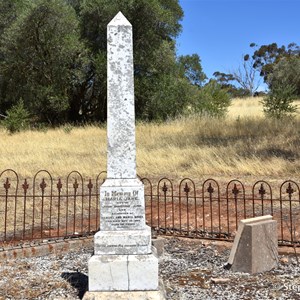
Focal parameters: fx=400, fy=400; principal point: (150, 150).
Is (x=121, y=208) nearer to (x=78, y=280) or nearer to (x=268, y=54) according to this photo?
(x=78, y=280)

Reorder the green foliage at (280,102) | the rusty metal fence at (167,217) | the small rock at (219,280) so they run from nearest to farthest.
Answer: the small rock at (219,280)
the rusty metal fence at (167,217)
the green foliage at (280,102)

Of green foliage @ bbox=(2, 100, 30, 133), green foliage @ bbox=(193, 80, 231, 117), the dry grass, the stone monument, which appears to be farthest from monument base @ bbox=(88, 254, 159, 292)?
green foliage @ bbox=(2, 100, 30, 133)

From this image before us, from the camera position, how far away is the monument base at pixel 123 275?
13.6 ft

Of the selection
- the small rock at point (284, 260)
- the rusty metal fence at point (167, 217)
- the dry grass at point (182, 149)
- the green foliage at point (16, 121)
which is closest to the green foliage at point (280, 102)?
the dry grass at point (182, 149)

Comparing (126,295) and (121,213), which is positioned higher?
(121,213)

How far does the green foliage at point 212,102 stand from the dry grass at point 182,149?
329 centimetres

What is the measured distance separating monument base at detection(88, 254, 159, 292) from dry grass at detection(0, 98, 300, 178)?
7.73m

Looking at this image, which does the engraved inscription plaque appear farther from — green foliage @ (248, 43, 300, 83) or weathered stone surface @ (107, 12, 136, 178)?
green foliage @ (248, 43, 300, 83)

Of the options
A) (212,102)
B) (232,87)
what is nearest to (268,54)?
(232,87)

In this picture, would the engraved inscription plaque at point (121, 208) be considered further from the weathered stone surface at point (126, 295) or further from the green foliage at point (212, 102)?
the green foliage at point (212, 102)

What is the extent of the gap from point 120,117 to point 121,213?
1041 millimetres

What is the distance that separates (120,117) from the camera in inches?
172

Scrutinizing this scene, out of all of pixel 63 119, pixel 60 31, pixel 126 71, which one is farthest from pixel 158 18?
pixel 126 71

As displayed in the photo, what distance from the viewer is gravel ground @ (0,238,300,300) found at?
4.36 metres
